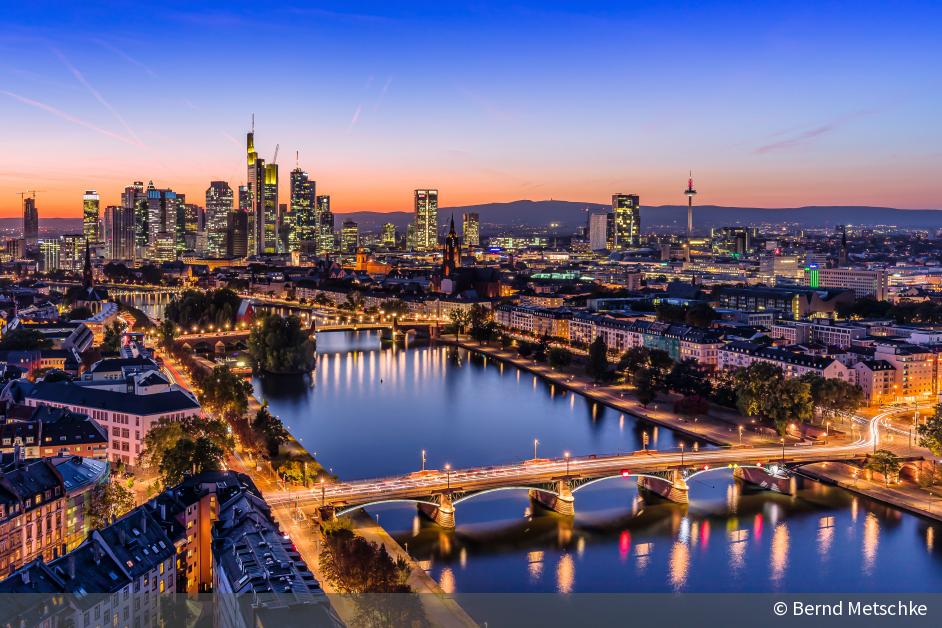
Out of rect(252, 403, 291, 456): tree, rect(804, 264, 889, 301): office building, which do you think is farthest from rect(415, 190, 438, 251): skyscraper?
rect(252, 403, 291, 456): tree

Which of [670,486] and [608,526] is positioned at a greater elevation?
[670,486]

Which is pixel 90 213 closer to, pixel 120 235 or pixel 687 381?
pixel 120 235

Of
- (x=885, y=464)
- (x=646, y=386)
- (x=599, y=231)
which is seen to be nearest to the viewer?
(x=885, y=464)

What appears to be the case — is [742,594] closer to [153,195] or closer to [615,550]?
[615,550]

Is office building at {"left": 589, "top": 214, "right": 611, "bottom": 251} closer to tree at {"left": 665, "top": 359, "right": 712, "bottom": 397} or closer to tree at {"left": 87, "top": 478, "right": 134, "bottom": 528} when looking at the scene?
tree at {"left": 665, "top": 359, "right": 712, "bottom": 397}

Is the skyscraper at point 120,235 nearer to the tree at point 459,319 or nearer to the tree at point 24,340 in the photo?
the tree at point 459,319

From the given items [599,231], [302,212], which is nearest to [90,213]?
[302,212]
